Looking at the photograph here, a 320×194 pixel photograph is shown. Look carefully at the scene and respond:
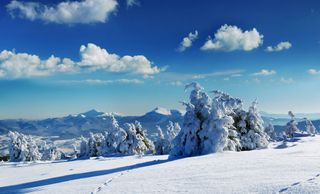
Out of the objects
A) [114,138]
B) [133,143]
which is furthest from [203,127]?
[114,138]

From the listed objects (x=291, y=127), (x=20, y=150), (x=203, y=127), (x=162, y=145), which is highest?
(x=203, y=127)

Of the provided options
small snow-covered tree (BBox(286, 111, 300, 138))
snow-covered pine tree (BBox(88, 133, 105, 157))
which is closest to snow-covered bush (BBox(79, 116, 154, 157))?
snow-covered pine tree (BBox(88, 133, 105, 157))

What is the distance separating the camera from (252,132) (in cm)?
3988

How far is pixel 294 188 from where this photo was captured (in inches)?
496

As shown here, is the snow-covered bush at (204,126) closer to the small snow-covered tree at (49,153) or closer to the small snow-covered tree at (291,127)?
the small snow-covered tree at (291,127)

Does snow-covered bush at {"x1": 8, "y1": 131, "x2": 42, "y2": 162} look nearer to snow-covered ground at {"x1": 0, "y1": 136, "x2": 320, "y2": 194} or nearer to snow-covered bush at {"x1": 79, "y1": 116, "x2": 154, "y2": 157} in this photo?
snow-covered bush at {"x1": 79, "y1": 116, "x2": 154, "y2": 157}

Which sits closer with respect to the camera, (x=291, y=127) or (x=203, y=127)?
(x=203, y=127)

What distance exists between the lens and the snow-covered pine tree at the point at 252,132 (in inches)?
1550

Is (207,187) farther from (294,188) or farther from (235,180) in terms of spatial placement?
(294,188)

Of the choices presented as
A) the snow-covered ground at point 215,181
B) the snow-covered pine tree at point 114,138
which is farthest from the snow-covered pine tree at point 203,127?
the snow-covered pine tree at point 114,138

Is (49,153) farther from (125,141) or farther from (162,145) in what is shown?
(162,145)

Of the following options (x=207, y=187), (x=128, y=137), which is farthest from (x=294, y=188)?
(x=128, y=137)

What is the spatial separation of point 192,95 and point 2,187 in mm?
18256

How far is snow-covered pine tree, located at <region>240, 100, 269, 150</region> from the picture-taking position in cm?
3938
